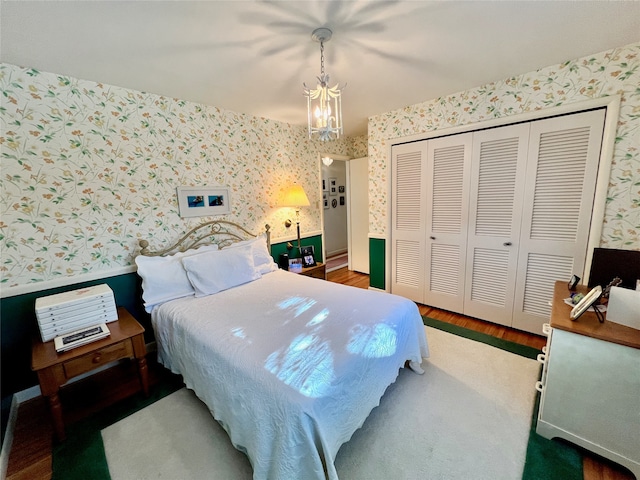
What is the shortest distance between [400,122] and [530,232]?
5.98 ft

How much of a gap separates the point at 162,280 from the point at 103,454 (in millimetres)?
1168

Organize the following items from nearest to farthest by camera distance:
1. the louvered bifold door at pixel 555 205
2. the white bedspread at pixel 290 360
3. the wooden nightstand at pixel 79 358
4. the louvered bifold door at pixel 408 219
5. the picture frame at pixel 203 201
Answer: the white bedspread at pixel 290 360, the wooden nightstand at pixel 79 358, the louvered bifold door at pixel 555 205, the picture frame at pixel 203 201, the louvered bifold door at pixel 408 219

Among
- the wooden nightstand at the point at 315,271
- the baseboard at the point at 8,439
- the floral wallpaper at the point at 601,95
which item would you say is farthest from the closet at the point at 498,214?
the baseboard at the point at 8,439

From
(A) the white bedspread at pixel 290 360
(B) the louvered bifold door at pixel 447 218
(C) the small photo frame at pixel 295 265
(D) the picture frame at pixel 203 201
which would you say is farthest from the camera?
(C) the small photo frame at pixel 295 265

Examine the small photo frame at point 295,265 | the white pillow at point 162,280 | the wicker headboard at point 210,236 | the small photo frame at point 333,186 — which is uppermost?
the small photo frame at point 333,186

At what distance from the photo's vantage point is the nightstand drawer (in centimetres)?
165

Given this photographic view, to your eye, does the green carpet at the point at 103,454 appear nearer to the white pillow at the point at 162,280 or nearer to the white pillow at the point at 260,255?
the white pillow at the point at 162,280

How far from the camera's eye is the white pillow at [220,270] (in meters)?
2.35

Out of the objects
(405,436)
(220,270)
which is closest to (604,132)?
(405,436)

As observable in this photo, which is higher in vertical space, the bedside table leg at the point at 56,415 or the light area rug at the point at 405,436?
the bedside table leg at the point at 56,415

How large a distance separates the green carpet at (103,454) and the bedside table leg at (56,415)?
0.21 ft

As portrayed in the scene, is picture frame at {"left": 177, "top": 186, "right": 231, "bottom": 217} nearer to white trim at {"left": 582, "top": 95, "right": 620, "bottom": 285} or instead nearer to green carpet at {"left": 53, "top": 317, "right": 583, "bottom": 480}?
green carpet at {"left": 53, "top": 317, "right": 583, "bottom": 480}

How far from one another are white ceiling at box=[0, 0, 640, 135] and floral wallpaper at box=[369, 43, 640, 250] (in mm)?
120

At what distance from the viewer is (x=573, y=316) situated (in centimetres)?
145
